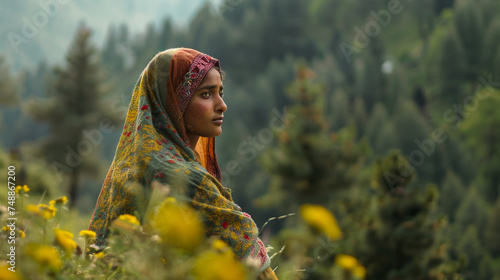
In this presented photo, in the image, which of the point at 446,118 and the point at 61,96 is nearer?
the point at 61,96

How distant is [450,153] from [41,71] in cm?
6170

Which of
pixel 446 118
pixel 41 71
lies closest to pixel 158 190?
pixel 446 118

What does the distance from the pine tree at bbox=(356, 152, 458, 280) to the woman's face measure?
10835 millimetres

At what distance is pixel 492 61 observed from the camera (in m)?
55.2

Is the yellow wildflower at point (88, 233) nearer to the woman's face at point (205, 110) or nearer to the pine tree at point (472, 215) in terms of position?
the woman's face at point (205, 110)

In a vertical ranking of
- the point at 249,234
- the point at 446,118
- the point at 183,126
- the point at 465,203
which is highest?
the point at 446,118

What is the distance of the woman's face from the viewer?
7.13 ft

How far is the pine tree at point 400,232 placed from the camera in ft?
42.3

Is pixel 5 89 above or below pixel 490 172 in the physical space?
below

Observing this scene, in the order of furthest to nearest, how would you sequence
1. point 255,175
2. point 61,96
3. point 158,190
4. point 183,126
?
point 255,175
point 61,96
point 183,126
point 158,190

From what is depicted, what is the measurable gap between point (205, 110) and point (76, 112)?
2096 cm

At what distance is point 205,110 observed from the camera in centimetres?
217

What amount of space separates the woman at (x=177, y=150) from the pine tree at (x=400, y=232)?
428 inches

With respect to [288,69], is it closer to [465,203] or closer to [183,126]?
[465,203]
